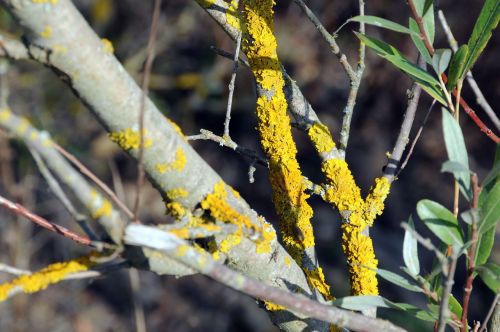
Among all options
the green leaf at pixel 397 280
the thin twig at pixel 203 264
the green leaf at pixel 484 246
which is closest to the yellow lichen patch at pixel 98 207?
the thin twig at pixel 203 264

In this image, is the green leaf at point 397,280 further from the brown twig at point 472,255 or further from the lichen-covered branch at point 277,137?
the lichen-covered branch at point 277,137

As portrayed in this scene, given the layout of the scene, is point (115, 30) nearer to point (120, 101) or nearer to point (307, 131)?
point (307, 131)

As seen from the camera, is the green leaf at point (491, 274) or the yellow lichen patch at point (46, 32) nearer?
the yellow lichen patch at point (46, 32)

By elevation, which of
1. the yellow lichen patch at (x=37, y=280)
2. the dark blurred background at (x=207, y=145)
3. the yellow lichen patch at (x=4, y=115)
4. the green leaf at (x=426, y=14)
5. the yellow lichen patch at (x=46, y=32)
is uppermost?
the green leaf at (x=426, y=14)

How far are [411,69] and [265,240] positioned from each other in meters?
0.33

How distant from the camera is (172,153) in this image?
0.72m

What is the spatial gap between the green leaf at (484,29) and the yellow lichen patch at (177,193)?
435 mm

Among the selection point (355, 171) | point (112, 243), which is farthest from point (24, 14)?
point (355, 171)

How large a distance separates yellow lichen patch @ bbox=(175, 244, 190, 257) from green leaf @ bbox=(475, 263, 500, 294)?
0.38 meters

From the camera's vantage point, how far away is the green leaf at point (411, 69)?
0.82 m

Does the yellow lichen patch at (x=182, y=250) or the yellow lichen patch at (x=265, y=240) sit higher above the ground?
A: the yellow lichen patch at (x=182, y=250)

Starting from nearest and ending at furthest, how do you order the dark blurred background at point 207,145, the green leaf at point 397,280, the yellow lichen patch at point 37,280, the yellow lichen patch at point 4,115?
the yellow lichen patch at point 4,115, the yellow lichen patch at point 37,280, the green leaf at point 397,280, the dark blurred background at point 207,145

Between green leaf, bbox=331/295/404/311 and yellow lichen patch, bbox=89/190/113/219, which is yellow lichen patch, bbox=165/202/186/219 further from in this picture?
green leaf, bbox=331/295/404/311

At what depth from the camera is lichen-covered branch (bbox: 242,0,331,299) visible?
971 mm
